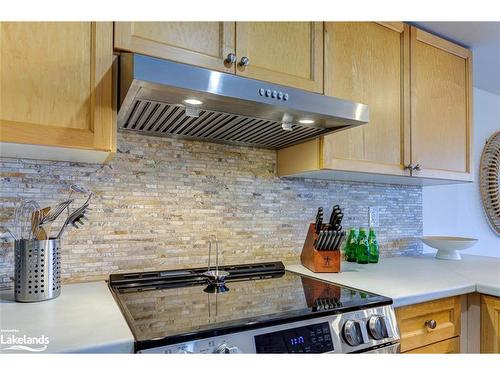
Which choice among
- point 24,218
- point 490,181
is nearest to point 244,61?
point 24,218

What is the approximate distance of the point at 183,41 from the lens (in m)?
1.11

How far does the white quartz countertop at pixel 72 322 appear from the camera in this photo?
0.72 meters

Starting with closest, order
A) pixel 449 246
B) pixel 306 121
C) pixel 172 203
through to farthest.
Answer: pixel 306 121
pixel 172 203
pixel 449 246

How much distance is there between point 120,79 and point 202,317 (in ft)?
2.41

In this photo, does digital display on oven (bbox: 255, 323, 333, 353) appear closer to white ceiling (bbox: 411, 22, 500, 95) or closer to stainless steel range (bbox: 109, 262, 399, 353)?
stainless steel range (bbox: 109, 262, 399, 353)

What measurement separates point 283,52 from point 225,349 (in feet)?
3.40

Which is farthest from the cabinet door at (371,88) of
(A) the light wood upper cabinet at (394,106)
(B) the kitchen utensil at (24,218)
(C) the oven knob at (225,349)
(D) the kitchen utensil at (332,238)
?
(B) the kitchen utensil at (24,218)

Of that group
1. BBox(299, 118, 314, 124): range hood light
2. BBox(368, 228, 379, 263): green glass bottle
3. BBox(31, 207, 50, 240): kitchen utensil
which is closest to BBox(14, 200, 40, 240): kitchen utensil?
BBox(31, 207, 50, 240): kitchen utensil

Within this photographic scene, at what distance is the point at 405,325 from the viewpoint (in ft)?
3.87

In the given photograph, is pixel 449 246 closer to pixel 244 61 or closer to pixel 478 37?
pixel 478 37

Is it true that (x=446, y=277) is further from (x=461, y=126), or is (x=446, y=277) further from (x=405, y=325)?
(x=461, y=126)

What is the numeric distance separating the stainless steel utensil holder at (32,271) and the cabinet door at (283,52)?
33.7 inches

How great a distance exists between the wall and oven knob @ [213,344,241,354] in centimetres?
184
